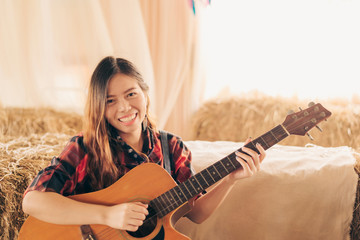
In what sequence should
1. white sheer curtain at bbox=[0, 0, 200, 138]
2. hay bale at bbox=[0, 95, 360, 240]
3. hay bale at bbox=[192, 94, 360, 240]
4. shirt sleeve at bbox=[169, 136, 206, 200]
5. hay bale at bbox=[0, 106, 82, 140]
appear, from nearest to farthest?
1. shirt sleeve at bbox=[169, 136, 206, 200]
2. hay bale at bbox=[0, 95, 360, 240]
3. hay bale at bbox=[192, 94, 360, 240]
4. hay bale at bbox=[0, 106, 82, 140]
5. white sheer curtain at bbox=[0, 0, 200, 138]

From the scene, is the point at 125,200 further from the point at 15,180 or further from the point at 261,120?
the point at 261,120

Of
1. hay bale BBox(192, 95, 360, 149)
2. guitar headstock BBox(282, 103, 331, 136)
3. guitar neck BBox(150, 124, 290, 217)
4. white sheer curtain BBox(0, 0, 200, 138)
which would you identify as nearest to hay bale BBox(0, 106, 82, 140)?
white sheer curtain BBox(0, 0, 200, 138)

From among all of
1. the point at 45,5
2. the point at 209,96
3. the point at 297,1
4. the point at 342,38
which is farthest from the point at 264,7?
the point at 45,5

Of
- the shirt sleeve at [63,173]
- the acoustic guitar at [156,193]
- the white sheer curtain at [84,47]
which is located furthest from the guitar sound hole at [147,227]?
the white sheer curtain at [84,47]

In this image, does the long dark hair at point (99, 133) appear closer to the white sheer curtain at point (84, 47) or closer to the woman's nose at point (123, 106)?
the woman's nose at point (123, 106)

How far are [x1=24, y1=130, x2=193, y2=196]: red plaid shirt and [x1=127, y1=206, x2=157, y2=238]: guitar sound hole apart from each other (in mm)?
211

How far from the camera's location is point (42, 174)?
4.14 feet

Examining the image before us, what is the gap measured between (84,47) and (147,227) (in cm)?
224

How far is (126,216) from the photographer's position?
1.21 metres

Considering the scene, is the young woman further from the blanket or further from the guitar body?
the blanket

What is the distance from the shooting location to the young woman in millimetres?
1231

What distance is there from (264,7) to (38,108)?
2.12 m

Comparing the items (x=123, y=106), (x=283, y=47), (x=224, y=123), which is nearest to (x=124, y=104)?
(x=123, y=106)

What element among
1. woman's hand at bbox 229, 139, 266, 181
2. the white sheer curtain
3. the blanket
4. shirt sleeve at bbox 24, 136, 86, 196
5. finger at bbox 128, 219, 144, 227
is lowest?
the blanket
